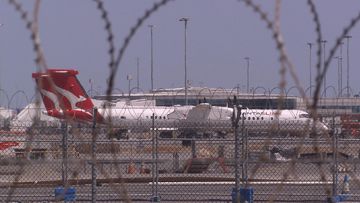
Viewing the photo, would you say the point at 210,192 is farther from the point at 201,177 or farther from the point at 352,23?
the point at 352,23

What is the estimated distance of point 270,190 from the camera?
15.3 meters

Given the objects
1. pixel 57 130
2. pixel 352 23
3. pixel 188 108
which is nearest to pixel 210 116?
pixel 188 108

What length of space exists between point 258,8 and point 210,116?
4525cm

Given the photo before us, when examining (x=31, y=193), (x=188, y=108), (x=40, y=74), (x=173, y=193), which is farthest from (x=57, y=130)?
(x=188, y=108)

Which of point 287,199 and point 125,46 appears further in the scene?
point 287,199

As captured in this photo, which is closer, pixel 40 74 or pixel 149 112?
pixel 40 74

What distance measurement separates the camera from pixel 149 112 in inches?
1866

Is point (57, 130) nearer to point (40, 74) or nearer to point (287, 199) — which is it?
point (287, 199)

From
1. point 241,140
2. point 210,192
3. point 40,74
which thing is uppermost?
point 40,74

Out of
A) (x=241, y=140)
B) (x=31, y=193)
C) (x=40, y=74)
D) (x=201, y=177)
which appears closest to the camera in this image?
(x=40, y=74)

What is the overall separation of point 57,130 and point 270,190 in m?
4.22

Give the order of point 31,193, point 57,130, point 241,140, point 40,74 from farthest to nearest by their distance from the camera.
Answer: point 31,193 < point 57,130 < point 241,140 < point 40,74

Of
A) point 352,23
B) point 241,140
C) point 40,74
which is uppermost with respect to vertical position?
point 352,23

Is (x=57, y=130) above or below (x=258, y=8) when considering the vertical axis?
below
